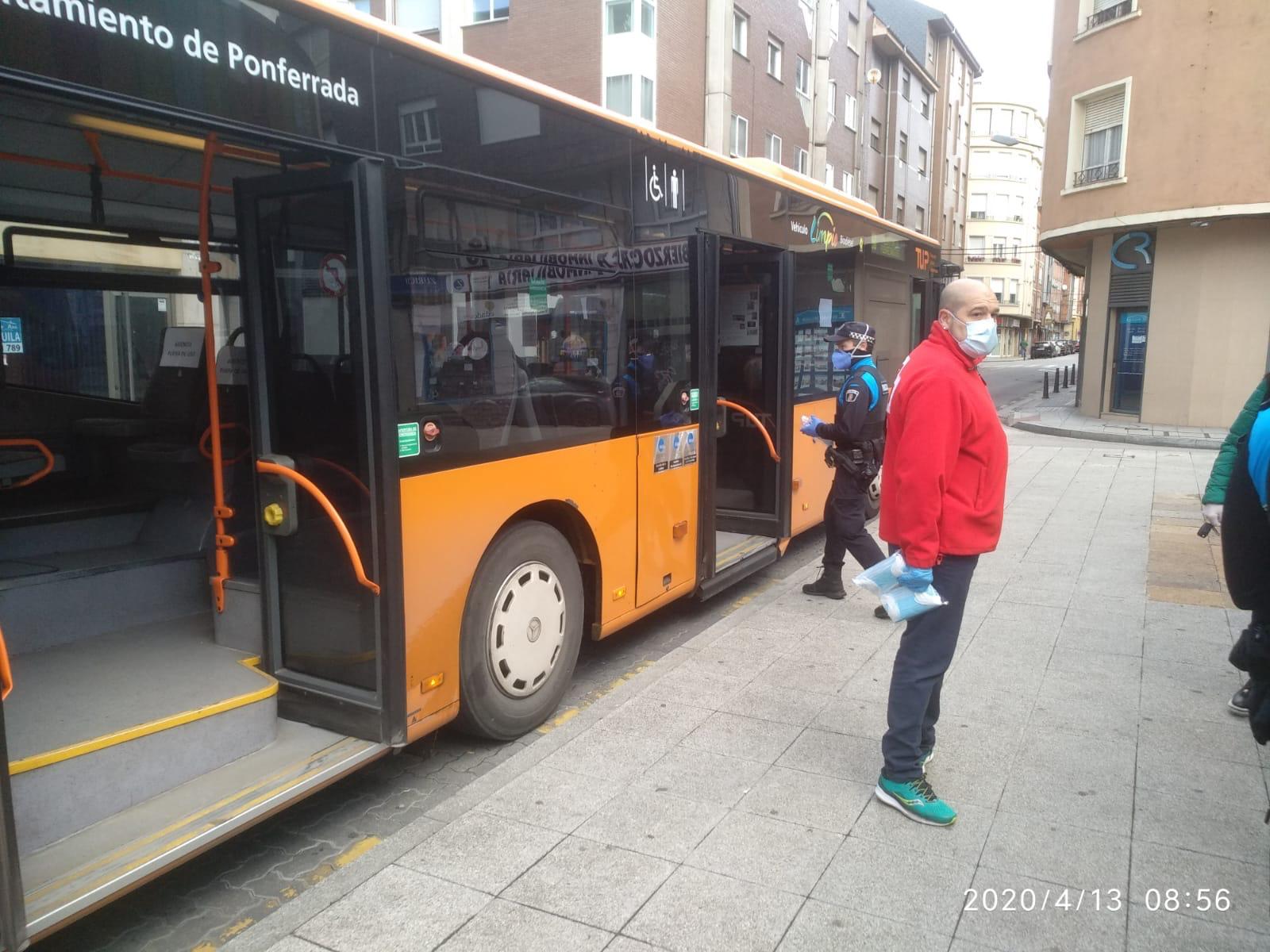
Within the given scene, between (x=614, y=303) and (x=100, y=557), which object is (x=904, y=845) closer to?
(x=614, y=303)

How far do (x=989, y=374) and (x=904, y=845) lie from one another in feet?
144

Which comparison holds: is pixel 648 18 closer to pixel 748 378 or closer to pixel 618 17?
pixel 618 17

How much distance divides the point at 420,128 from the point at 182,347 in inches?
129

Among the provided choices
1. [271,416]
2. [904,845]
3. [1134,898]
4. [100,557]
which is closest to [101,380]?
[100,557]

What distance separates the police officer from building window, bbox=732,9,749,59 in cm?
2252

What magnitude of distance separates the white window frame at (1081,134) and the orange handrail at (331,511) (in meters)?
20.1

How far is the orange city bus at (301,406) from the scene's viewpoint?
9.82 feet

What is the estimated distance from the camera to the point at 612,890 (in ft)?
10.3

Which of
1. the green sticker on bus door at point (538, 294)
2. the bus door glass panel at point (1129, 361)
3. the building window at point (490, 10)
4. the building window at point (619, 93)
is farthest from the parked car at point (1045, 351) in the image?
the green sticker on bus door at point (538, 294)

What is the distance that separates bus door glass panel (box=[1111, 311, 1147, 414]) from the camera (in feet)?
65.1

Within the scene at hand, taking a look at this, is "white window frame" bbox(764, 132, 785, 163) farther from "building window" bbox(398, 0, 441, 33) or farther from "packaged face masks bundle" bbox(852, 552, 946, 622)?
"packaged face masks bundle" bbox(852, 552, 946, 622)

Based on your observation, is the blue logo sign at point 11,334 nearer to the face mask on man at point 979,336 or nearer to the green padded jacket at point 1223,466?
the face mask on man at point 979,336

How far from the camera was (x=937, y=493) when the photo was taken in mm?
3354

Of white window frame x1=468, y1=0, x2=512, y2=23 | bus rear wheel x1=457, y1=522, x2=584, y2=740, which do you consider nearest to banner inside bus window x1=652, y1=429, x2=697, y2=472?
bus rear wheel x1=457, y1=522, x2=584, y2=740
